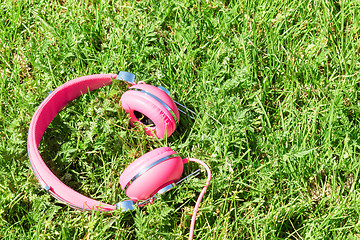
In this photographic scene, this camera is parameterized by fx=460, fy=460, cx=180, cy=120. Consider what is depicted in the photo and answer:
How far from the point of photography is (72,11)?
4.00 meters

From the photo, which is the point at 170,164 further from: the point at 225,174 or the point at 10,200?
the point at 10,200

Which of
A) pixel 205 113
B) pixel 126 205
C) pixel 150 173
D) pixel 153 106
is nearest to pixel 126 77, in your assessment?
pixel 153 106

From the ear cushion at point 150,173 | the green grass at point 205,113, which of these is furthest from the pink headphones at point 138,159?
the green grass at point 205,113

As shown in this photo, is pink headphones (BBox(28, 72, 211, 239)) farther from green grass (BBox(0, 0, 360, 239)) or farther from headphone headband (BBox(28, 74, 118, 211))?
green grass (BBox(0, 0, 360, 239))

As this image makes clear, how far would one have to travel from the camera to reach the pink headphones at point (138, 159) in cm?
291

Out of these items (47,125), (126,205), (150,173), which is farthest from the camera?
(47,125)

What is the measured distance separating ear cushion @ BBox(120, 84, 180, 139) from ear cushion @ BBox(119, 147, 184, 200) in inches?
11.0

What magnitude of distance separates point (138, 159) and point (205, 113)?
2.44ft

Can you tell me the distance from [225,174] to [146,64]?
3.70 ft

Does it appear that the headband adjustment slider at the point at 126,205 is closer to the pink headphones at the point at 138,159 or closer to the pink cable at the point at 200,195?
the pink headphones at the point at 138,159

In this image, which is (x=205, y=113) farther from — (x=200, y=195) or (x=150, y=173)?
(x=150, y=173)

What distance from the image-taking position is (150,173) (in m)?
2.88

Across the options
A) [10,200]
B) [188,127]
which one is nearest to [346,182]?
[188,127]

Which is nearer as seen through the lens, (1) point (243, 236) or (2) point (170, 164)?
(2) point (170, 164)
